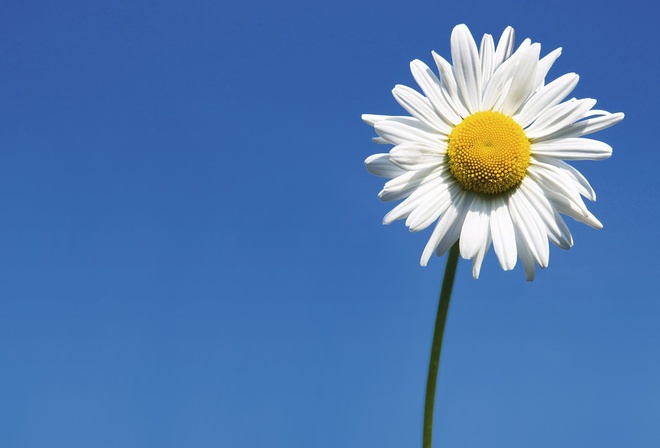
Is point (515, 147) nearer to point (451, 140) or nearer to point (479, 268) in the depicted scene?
point (451, 140)

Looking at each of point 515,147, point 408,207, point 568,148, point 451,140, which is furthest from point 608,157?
point 408,207

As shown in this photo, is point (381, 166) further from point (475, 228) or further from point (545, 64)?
point (545, 64)

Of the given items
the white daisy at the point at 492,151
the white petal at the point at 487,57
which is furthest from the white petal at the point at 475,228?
the white petal at the point at 487,57

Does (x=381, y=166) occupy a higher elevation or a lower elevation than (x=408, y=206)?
higher

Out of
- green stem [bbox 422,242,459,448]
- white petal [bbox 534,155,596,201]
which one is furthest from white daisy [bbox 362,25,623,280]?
green stem [bbox 422,242,459,448]

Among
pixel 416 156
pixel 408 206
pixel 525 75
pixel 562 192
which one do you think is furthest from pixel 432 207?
pixel 525 75
